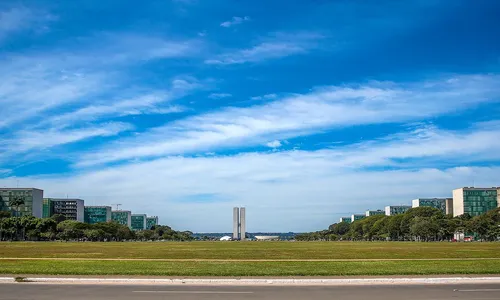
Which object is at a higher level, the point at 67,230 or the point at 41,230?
the point at 41,230

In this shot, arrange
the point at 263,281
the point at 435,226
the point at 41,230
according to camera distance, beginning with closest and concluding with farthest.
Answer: the point at 263,281 < the point at 435,226 < the point at 41,230

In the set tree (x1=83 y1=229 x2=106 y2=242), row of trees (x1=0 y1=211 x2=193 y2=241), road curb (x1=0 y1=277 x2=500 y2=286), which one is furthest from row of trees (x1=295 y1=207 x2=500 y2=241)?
road curb (x1=0 y1=277 x2=500 y2=286)

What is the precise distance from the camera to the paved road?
19078 millimetres

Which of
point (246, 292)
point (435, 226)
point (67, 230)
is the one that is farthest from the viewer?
point (67, 230)

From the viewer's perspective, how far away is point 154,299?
18547mm

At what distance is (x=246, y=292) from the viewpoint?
20688 millimetres

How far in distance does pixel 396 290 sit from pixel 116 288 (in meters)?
11.9

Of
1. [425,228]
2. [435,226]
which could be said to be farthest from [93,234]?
[435,226]

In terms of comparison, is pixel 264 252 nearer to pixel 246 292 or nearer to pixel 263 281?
pixel 263 281

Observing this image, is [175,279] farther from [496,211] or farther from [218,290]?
[496,211]

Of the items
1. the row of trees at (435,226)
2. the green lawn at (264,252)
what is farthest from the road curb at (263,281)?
the row of trees at (435,226)

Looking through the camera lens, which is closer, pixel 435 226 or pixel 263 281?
pixel 263 281

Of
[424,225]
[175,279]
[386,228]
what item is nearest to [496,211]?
[424,225]

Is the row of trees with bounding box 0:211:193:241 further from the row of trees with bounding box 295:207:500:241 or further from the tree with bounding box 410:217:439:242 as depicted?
the row of trees with bounding box 295:207:500:241
